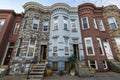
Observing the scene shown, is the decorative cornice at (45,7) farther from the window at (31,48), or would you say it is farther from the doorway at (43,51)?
the doorway at (43,51)

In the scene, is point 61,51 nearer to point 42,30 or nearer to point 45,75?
point 45,75

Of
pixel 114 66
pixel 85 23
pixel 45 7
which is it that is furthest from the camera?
pixel 45 7

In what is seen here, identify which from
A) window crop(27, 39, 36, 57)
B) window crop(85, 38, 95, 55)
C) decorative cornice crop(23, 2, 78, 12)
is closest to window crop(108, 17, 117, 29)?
window crop(85, 38, 95, 55)

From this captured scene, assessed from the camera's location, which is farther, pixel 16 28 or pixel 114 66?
pixel 16 28

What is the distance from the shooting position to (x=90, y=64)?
10.5 metres

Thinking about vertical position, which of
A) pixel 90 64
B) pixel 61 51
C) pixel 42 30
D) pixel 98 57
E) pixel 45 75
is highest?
pixel 42 30

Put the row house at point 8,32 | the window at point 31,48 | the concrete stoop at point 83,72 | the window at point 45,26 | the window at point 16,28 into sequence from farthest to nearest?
the window at point 16,28 < the window at point 45,26 < the row house at point 8,32 < the window at point 31,48 < the concrete stoop at point 83,72

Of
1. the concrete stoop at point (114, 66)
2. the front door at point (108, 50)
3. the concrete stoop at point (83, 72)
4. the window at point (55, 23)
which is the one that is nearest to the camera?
the concrete stoop at point (83, 72)

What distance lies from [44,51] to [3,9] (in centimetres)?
990

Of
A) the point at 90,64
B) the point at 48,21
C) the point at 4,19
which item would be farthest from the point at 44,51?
the point at 4,19

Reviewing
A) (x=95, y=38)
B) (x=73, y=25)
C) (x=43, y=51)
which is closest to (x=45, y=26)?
(x=43, y=51)

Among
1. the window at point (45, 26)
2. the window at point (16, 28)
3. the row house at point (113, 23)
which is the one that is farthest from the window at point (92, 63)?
the window at point (16, 28)

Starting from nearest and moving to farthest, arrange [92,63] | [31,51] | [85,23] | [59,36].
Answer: [92,63] → [31,51] → [59,36] → [85,23]

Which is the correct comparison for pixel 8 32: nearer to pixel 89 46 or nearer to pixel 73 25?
pixel 73 25
